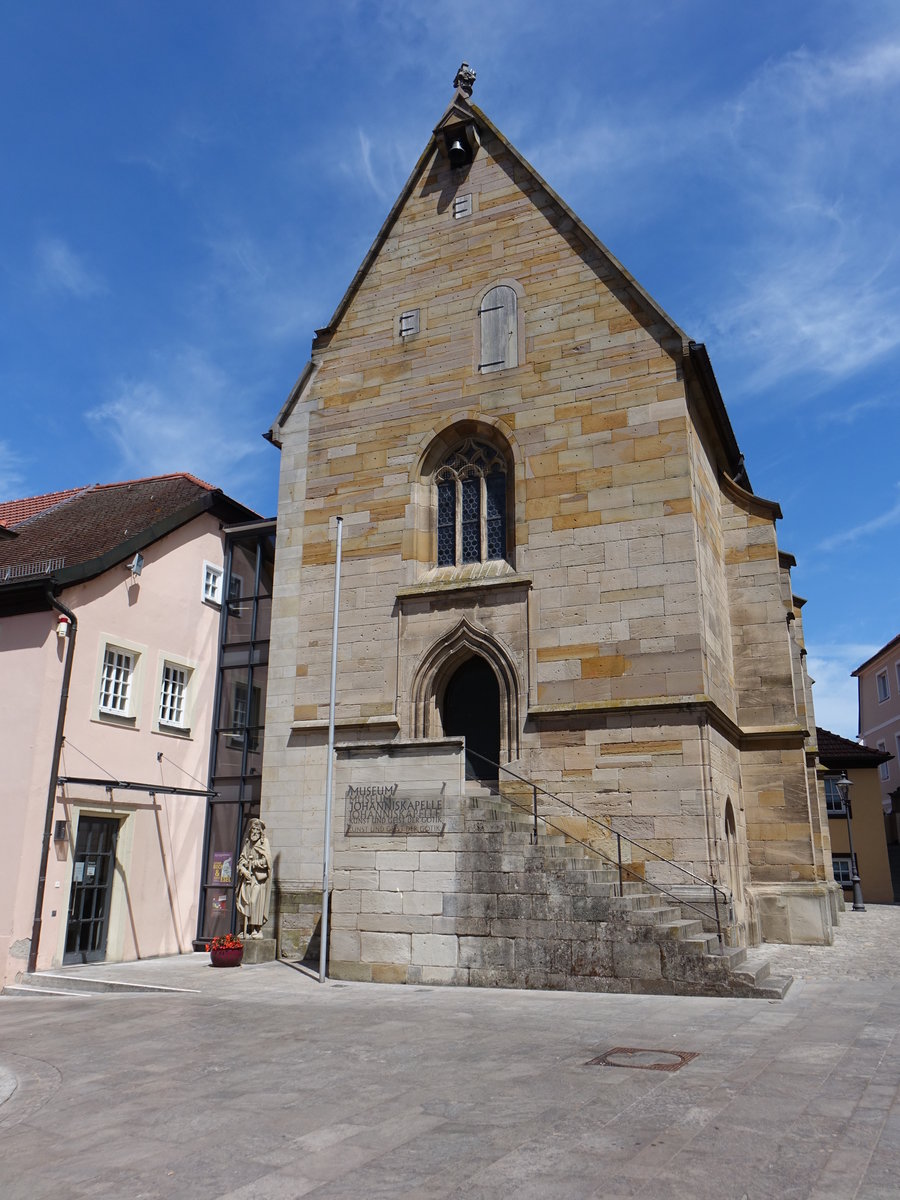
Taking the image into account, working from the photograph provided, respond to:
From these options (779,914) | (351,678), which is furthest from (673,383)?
(779,914)

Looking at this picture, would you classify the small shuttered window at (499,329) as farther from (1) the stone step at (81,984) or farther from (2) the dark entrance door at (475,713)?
(1) the stone step at (81,984)

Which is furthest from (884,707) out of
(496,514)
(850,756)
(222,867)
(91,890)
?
(91,890)

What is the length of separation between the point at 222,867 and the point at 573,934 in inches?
374

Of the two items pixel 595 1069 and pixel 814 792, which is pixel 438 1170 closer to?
pixel 595 1069

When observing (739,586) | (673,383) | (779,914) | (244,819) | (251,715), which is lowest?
(779,914)

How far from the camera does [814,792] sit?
22547mm

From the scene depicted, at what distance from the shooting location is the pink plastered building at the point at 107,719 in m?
15.8

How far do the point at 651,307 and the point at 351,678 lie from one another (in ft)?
27.1

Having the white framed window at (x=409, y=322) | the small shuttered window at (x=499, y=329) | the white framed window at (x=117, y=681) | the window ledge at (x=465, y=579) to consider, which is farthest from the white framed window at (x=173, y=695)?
the small shuttered window at (x=499, y=329)

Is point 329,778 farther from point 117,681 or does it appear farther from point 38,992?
point 117,681

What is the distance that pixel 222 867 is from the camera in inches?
769

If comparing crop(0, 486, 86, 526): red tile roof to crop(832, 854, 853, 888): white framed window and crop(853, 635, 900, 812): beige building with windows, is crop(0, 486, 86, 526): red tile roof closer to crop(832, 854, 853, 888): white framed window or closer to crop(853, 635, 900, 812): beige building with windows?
crop(832, 854, 853, 888): white framed window

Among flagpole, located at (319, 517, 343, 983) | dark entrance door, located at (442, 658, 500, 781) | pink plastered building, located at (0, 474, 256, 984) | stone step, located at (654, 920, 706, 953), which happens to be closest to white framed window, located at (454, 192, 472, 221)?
flagpole, located at (319, 517, 343, 983)

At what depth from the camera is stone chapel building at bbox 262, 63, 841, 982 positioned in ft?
46.9
